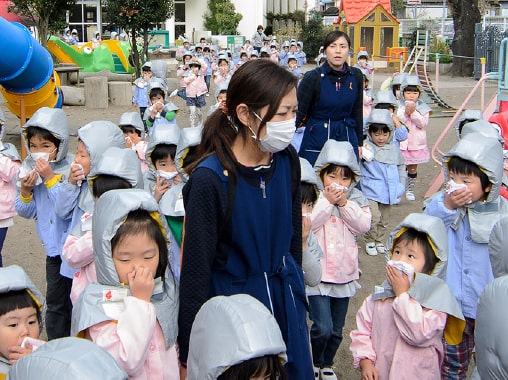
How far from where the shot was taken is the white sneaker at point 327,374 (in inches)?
156

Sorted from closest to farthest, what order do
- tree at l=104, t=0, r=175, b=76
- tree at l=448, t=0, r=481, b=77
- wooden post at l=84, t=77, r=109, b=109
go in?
wooden post at l=84, t=77, r=109, b=109, tree at l=104, t=0, r=175, b=76, tree at l=448, t=0, r=481, b=77

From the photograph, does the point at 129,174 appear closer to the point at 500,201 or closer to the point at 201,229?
the point at 201,229

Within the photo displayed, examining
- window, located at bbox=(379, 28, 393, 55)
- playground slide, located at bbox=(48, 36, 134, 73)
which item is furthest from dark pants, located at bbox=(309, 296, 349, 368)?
window, located at bbox=(379, 28, 393, 55)

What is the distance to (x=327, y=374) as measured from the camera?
3.98m

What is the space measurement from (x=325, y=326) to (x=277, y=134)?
1750 millimetres

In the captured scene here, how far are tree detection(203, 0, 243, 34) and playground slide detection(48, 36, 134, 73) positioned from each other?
18.1 meters

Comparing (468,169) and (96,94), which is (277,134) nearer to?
(468,169)

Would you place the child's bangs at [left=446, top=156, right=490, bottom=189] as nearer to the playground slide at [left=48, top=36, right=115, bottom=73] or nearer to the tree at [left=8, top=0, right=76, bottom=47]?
the tree at [left=8, top=0, right=76, bottom=47]

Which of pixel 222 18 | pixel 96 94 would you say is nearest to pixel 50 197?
pixel 96 94

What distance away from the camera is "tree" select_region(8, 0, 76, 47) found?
17906 mm

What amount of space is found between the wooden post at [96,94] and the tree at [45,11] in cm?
259

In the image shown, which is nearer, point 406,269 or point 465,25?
point 406,269

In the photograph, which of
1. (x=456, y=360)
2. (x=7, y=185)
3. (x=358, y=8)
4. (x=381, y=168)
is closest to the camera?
(x=456, y=360)

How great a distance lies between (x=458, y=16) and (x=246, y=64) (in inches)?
1028
